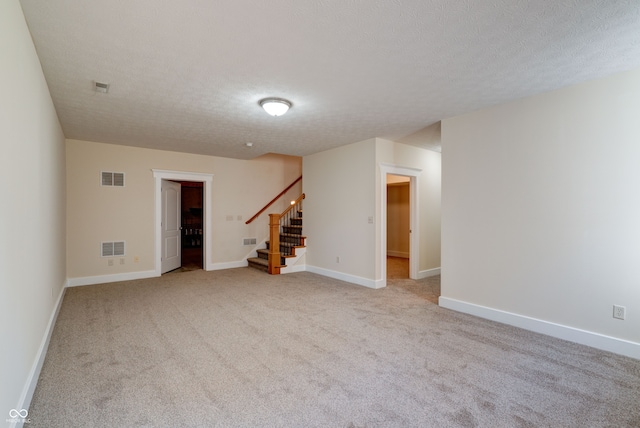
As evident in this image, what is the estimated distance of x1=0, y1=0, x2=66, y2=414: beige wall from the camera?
1.60 metres

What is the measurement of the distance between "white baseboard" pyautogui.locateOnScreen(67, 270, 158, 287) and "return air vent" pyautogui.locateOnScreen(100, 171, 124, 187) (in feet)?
5.51

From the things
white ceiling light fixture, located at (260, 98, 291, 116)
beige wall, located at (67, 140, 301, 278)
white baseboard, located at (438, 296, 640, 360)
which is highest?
white ceiling light fixture, located at (260, 98, 291, 116)

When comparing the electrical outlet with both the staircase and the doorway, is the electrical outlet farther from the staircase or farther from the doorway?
the doorway

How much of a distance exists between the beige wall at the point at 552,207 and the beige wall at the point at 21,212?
4223mm

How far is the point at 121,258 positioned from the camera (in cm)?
565

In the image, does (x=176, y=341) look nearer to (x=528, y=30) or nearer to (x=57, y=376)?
(x=57, y=376)

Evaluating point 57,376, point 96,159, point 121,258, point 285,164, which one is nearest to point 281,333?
point 57,376

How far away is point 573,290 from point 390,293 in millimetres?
2320

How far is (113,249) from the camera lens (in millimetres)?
5562

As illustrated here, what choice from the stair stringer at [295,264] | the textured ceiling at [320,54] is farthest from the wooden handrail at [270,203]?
the textured ceiling at [320,54]

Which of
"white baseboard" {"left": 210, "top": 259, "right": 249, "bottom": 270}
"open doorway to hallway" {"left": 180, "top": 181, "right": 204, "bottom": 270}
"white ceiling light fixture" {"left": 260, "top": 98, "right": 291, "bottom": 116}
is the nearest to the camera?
"white ceiling light fixture" {"left": 260, "top": 98, "right": 291, "bottom": 116}

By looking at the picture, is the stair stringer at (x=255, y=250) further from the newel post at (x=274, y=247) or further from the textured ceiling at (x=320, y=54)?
the textured ceiling at (x=320, y=54)

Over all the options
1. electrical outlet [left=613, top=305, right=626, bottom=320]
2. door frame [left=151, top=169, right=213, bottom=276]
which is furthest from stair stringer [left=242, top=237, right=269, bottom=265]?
electrical outlet [left=613, top=305, right=626, bottom=320]

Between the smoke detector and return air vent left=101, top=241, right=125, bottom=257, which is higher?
the smoke detector
